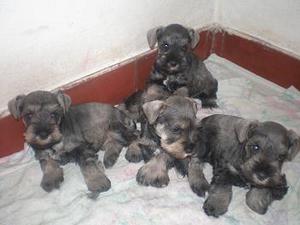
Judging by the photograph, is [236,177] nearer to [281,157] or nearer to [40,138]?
[281,157]

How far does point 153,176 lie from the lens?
2859 mm

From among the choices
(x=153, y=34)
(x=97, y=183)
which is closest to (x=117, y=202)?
(x=97, y=183)

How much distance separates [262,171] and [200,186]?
552 millimetres

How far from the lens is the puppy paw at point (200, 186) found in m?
2.79

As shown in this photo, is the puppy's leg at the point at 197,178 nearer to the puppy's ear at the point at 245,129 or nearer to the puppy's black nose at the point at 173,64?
the puppy's ear at the point at 245,129

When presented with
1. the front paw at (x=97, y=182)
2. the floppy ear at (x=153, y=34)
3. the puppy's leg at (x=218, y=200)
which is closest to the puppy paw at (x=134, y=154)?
the front paw at (x=97, y=182)

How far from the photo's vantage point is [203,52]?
407cm

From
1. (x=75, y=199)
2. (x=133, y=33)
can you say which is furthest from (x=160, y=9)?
(x=75, y=199)

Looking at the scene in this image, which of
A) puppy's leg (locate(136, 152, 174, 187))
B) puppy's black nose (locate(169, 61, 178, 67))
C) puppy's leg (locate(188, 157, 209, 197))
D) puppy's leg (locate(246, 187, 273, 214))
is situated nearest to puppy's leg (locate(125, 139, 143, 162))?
puppy's leg (locate(136, 152, 174, 187))

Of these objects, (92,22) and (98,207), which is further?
(92,22)

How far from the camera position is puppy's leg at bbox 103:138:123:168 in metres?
3.01

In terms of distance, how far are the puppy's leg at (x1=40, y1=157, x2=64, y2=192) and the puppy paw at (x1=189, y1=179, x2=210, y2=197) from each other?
88 centimetres

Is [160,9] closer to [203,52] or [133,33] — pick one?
[133,33]

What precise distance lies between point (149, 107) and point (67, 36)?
80 cm
